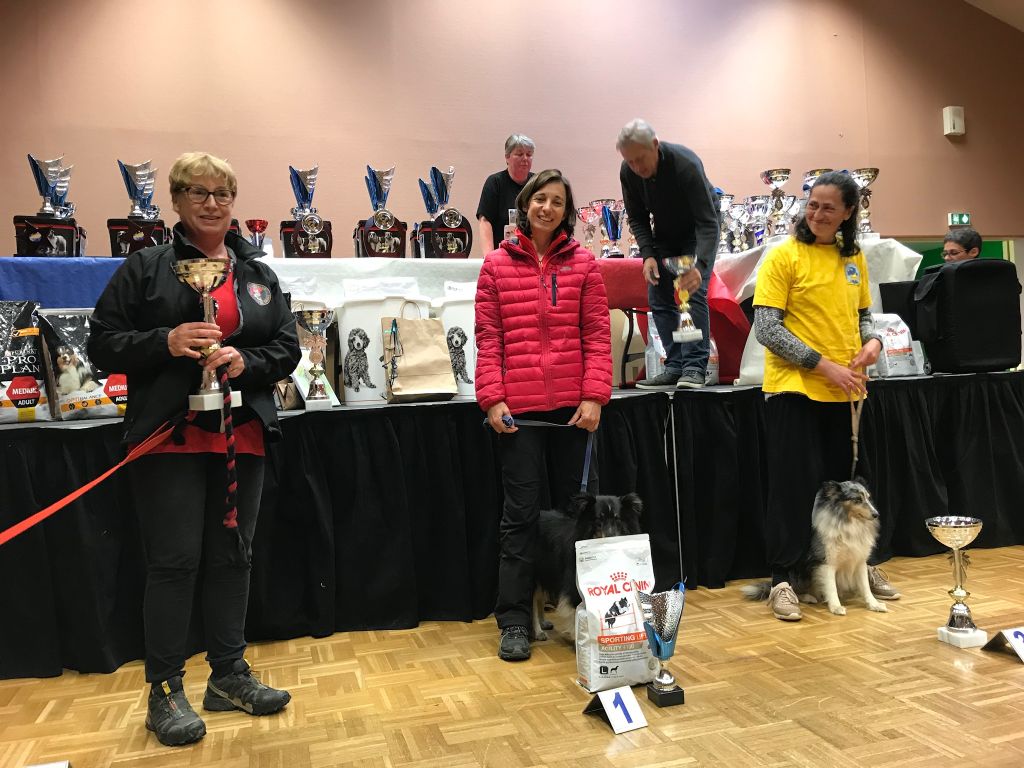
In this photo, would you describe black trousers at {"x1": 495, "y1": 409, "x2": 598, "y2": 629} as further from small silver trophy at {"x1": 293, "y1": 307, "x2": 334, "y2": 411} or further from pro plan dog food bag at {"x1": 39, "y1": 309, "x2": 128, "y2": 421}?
pro plan dog food bag at {"x1": 39, "y1": 309, "x2": 128, "y2": 421}

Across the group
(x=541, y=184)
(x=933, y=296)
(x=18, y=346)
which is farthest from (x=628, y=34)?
(x=18, y=346)

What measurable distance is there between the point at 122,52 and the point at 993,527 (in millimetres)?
5193

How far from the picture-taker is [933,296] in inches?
143

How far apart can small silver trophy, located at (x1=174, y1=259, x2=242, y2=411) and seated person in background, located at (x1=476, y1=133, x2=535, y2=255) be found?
218 cm

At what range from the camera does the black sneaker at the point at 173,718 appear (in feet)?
6.33

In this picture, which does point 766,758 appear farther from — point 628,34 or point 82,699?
point 628,34

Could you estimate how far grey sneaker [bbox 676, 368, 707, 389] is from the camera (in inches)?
127

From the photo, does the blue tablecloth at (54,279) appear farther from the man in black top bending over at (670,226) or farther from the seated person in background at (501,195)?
the man in black top bending over at (670,226)

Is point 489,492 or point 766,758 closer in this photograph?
point 766,758

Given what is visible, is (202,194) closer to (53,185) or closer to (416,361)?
(416,361)

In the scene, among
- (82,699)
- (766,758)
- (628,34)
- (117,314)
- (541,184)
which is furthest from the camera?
(628,34)

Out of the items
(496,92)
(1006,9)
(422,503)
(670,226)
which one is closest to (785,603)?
(422,503)

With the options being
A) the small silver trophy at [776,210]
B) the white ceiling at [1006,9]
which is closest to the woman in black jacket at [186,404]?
the small silver trophy at [776,210]

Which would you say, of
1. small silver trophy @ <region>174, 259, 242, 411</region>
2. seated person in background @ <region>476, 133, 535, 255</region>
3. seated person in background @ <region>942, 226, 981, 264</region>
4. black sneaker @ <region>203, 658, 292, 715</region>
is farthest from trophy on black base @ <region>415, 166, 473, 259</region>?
seated person in background @ <region>942, 226, 981, 264</region>
